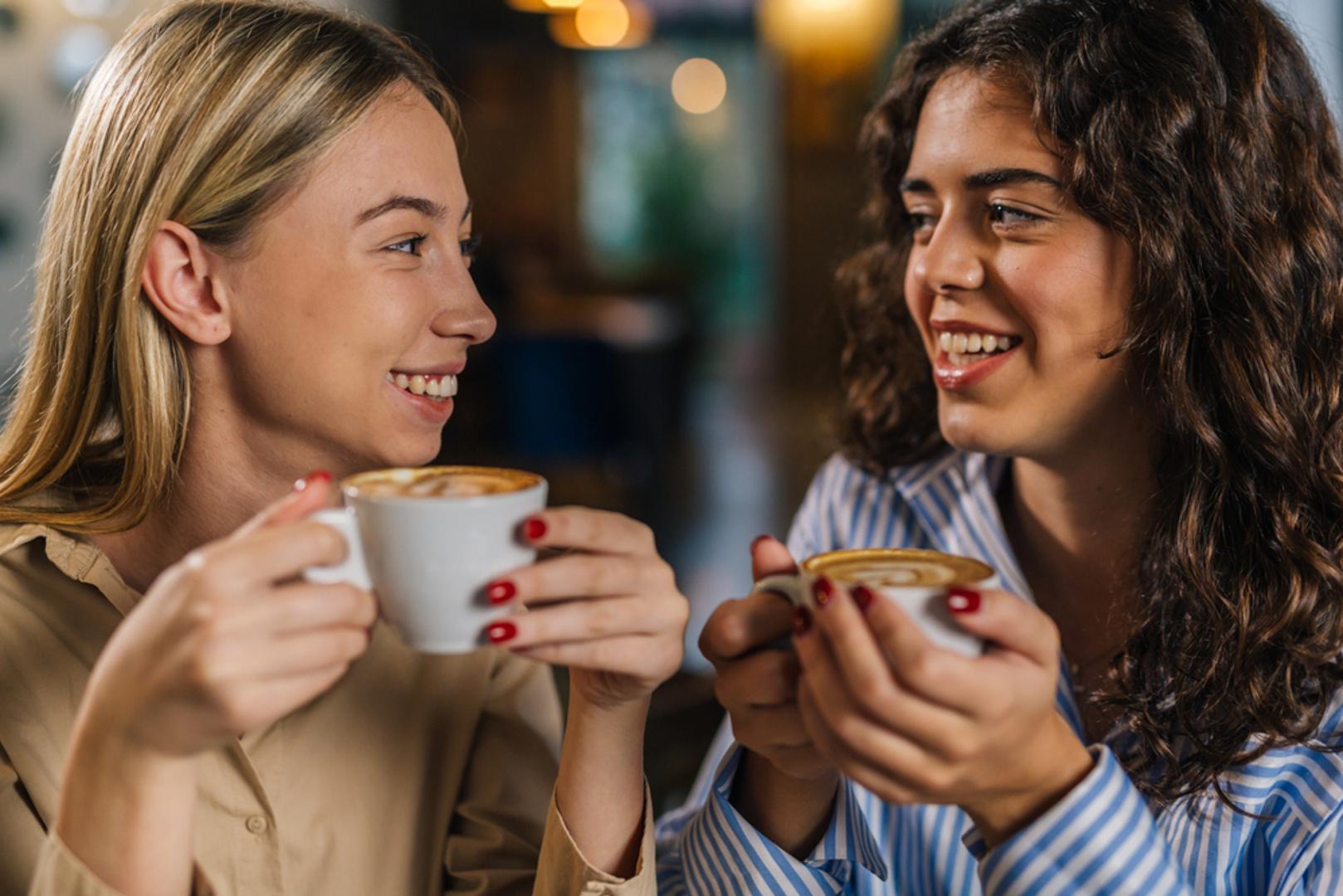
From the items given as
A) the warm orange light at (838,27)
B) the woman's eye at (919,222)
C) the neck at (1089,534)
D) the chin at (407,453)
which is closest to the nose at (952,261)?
the woman's eye at (919,222)

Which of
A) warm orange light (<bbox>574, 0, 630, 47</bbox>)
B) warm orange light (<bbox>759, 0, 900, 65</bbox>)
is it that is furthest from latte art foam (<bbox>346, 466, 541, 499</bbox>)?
warm orange light (<bbox>759, 0, 900, 65</bbox>)

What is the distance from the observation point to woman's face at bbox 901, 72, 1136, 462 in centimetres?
144

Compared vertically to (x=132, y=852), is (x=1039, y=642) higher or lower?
higher

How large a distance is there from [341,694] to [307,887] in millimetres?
205

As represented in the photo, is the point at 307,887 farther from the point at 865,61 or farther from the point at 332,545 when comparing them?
the point at 865,61

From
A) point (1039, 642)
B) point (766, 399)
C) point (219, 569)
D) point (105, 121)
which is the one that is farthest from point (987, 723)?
point (766, 399)

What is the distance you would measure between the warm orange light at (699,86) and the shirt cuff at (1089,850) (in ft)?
40.8

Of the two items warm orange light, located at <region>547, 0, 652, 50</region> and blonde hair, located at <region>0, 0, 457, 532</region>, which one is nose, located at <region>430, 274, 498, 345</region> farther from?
warm orange light, located at <region>547, 0, 652, 50</region>

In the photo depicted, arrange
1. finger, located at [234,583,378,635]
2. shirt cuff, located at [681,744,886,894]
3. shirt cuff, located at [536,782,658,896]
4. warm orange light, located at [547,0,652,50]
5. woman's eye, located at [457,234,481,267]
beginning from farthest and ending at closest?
warm orange light, located at [547,0,652,50] → woman's eye, located at [457,234,481,267] → shirt cuff, located at [681,744,886,894] → shirt cuff, located at [536,782,658,896] → finger, located at [234,583,378,635]

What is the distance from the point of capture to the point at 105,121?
1317 millimetres

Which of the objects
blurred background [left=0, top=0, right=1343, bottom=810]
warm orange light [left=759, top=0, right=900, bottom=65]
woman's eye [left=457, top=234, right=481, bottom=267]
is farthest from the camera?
warm orange light [left=759, top=0, right=900, bottom=65]

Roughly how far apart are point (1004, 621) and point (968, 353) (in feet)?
2.18

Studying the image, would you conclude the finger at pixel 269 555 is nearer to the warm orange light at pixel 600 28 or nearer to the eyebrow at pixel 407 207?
the eyebrow at pixel 407 207

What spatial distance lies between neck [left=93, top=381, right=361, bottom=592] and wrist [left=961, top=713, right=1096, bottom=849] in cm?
76
